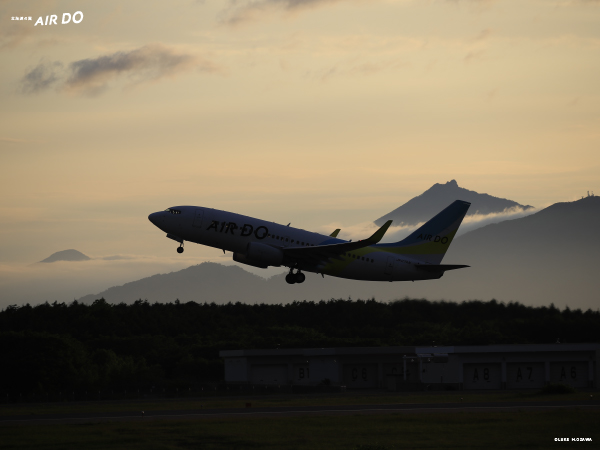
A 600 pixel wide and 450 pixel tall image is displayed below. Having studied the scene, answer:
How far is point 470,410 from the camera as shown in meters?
52.9

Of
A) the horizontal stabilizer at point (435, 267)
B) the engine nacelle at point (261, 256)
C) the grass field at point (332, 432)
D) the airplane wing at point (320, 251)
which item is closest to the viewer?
the grass field at point (332, 432)

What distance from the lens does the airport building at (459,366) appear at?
92438mm

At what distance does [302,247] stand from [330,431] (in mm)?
17903

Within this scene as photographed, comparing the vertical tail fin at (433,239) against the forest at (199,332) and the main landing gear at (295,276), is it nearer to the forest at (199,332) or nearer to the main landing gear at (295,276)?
the main landing gear at (295,276)

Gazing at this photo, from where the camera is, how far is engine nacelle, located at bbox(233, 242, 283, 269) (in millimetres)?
56062

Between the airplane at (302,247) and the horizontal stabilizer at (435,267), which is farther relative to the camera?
the horizontal stabilizer at (435,267)

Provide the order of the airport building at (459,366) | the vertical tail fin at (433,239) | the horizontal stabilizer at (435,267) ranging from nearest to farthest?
1. the horizontal stabilizer at (435,267)
2. the vertical tail fin at (433,239)
3. the airport building at (459,366)

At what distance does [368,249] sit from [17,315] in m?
94.8

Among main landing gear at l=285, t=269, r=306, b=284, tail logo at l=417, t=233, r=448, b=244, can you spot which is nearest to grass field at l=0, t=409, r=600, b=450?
main landing gear at l=285, t=269, r=306, b=284

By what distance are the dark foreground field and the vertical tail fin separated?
1565 centimetres

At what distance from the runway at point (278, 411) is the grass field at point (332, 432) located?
253 centimetres

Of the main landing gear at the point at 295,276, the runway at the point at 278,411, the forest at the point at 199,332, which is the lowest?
the runway at the point at 278,411

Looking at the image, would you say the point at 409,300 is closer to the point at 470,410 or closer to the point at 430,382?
the point at 430,382

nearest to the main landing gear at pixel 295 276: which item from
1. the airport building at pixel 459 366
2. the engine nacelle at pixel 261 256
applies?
the engine nacelle at pixel 261 256
